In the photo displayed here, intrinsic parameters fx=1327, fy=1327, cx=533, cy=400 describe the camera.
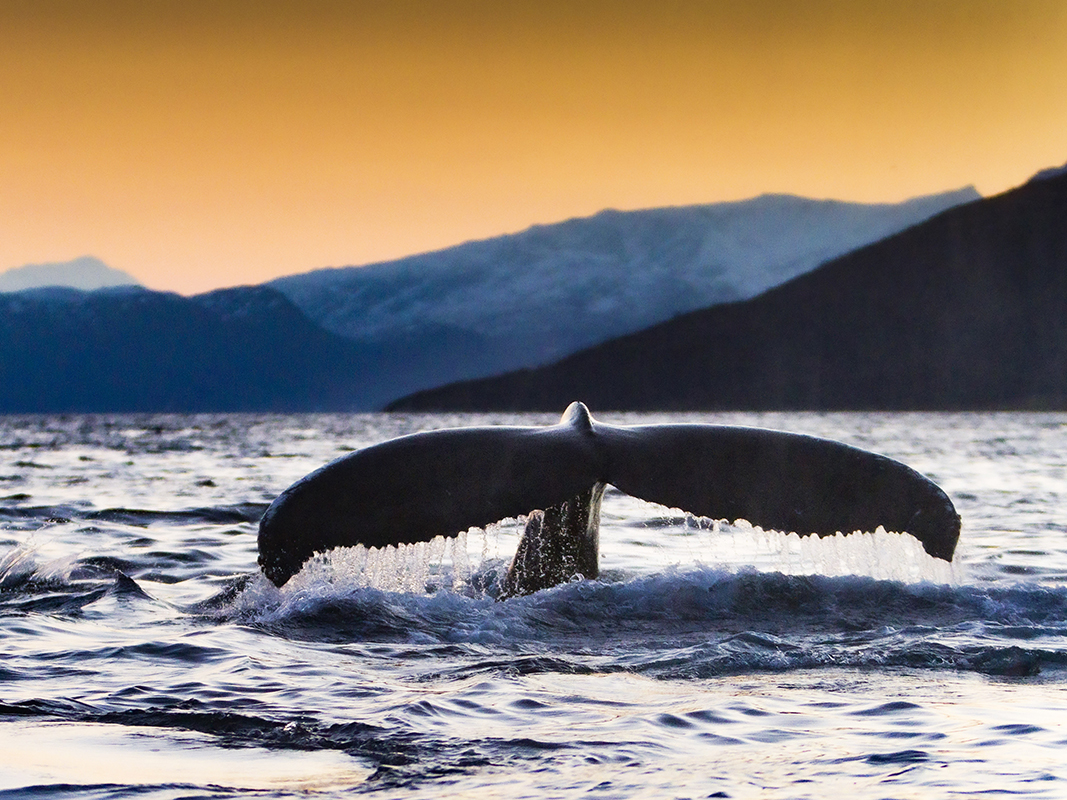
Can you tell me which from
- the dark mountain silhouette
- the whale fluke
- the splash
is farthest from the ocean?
the dark mountain silhouette

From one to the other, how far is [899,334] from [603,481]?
423 ft

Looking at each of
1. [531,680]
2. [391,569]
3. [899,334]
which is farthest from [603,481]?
[899,334]

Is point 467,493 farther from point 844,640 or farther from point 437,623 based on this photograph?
point 844,640

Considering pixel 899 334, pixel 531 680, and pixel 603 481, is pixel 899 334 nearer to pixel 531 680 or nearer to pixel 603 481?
pixel 603 481

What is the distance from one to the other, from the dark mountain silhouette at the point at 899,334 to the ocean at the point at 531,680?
374 feet

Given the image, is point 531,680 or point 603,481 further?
point 603,481

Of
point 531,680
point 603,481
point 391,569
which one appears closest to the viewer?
point 531,680

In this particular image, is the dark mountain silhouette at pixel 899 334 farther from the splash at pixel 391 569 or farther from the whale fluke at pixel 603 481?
the whale fluke at pixel 603 481

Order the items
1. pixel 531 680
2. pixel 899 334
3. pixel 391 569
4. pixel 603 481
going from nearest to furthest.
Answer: pixel 531 680 < pixel 603 481 < pixel 391 569 < pixel 899 334

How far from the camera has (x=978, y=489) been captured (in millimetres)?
17953

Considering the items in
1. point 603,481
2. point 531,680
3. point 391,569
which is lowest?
point 531,680

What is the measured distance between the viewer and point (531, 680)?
5191mm

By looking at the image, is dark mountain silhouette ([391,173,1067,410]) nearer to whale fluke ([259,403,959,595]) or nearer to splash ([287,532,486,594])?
splash ([287,532,486,594])

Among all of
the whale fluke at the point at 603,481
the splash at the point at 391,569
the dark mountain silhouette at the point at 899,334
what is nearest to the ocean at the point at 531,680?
the splash at the point at 391,569
